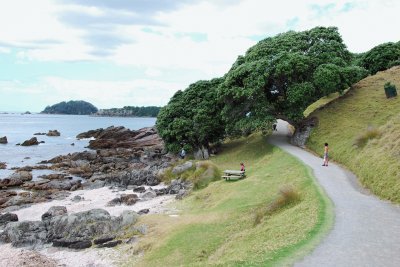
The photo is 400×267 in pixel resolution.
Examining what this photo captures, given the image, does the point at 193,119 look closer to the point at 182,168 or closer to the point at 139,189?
the point at 182,168

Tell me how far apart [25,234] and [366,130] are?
2971 centimetres

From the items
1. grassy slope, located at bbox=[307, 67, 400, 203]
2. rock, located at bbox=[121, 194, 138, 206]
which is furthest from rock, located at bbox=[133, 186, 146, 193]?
grassy slope, located at bbox=[307, 67, 400, 203]

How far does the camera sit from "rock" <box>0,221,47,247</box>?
99.0 feet

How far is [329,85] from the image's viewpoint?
46.7 meters

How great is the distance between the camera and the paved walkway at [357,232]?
50.6ft

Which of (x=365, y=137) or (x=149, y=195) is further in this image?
(x=149, y=195)

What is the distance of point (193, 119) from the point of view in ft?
189

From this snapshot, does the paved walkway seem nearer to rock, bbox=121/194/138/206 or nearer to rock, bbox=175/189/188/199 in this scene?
rock, bbox=175/189/188/199

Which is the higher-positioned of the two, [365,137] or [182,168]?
[365,137]

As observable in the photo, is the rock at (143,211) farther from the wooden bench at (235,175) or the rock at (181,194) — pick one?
the wooden bench at (235,175)

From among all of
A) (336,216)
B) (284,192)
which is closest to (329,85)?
(284,192)

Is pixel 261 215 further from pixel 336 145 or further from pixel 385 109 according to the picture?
pixel 385 109

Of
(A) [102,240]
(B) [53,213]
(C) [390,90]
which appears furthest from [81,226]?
(C) [390,90]

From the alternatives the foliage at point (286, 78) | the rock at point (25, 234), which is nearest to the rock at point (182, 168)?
the foliage at point (286, 78)
